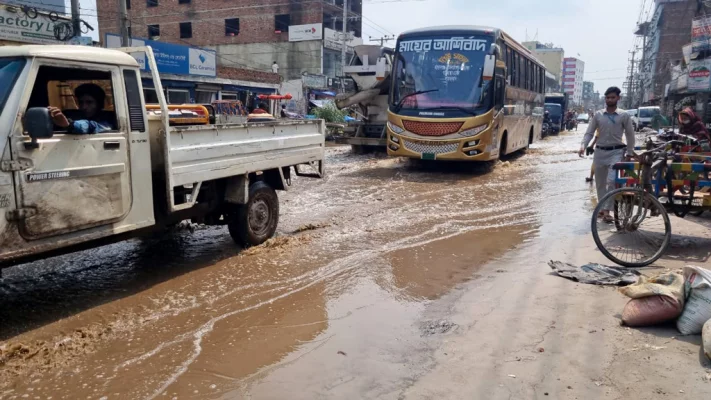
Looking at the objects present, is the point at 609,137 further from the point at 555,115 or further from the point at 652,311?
the point at 555,115

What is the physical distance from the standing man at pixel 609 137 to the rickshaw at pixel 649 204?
0.96 metres

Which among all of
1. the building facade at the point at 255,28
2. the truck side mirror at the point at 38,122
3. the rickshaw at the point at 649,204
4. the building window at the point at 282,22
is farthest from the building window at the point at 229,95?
the truck side mirror at the point at 38,122

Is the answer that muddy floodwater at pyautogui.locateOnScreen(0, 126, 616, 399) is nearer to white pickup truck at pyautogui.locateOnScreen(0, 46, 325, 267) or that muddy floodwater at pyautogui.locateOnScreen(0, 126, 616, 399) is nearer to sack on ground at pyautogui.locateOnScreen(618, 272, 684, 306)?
white pickup truck at pyautogui.locateOnScreen(0, 46, 325, 267)

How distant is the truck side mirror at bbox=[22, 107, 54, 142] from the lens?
3814 mm

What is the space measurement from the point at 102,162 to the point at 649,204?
17.2ft

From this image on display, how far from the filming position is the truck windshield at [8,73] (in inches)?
156

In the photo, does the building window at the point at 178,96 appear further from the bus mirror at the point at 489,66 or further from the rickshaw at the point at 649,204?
the rickshaw at the point at 649,204

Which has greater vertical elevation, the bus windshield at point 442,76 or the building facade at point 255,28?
the building facade at point 255,28

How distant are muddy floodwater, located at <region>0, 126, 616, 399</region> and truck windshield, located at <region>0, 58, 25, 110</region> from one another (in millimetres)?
1760

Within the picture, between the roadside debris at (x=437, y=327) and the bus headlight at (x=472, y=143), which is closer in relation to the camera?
the roadside debris at (x=437, y=327)

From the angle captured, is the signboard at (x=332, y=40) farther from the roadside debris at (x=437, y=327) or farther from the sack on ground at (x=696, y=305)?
the sack on ground at (x=696, y=305)

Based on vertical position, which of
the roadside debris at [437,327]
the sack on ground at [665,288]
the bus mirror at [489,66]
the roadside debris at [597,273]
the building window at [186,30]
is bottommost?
the roadside debris at [437,327]

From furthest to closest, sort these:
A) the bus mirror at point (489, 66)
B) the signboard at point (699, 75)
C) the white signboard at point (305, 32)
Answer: the white signboard at point (305, 32), the signboard at point (699, 75), the bus mirror at point (489, 66)

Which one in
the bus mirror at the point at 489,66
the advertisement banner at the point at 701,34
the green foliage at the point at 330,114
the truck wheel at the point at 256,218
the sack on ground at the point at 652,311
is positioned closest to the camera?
the sack on ground at the point at 652,311
